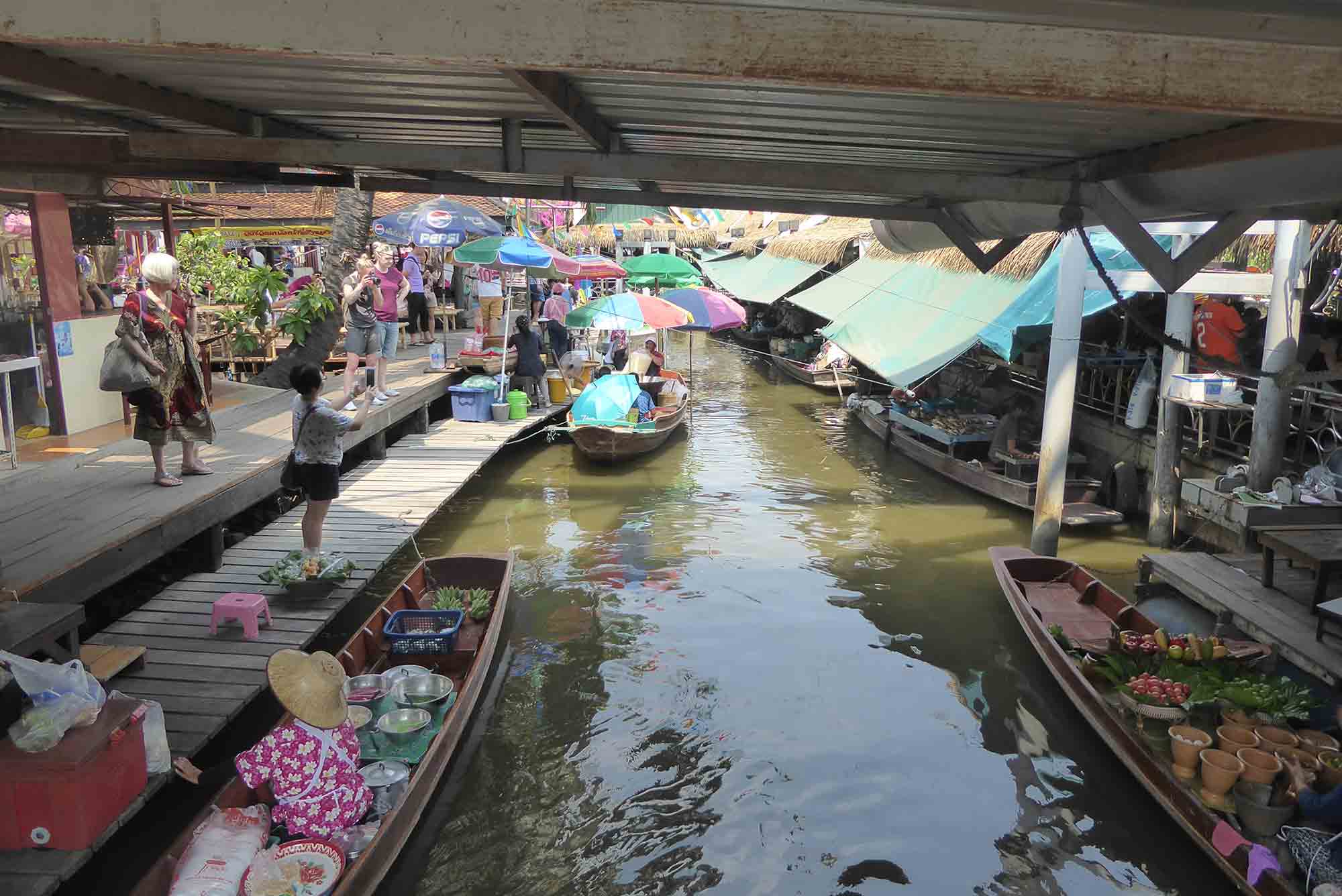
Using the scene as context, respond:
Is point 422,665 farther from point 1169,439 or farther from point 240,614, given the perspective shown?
point 1169,439

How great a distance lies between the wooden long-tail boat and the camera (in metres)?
4.87

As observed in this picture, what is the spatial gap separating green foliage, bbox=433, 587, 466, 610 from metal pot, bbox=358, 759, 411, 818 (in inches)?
86.5

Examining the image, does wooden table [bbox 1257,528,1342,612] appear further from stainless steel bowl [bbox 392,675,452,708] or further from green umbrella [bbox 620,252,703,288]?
green umbrella [bbox 620,252,703,288]

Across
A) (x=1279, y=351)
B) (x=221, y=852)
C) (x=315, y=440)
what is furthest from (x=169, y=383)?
(x=1279, y=351)

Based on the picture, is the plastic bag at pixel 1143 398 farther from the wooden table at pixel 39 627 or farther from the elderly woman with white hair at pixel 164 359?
the wooden table at pixel 39 627

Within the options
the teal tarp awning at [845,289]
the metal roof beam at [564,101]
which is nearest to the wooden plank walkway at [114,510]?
the metal roof beam at [564,101]

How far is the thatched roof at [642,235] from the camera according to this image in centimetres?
3700

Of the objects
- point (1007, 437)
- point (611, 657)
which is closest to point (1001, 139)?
point (611, 657)

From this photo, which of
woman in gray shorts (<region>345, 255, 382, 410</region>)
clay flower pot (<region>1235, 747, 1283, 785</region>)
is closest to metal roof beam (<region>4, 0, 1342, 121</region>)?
clay flower pot (<region>1235, 747, 1283, 785</region>)

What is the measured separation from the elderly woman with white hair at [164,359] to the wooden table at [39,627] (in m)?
2.23

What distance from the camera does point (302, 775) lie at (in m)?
4.38

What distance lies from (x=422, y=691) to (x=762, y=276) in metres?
22.1

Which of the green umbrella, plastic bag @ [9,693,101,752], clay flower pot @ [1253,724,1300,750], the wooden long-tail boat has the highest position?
the green umbrella

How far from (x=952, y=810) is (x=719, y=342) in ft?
89.4
